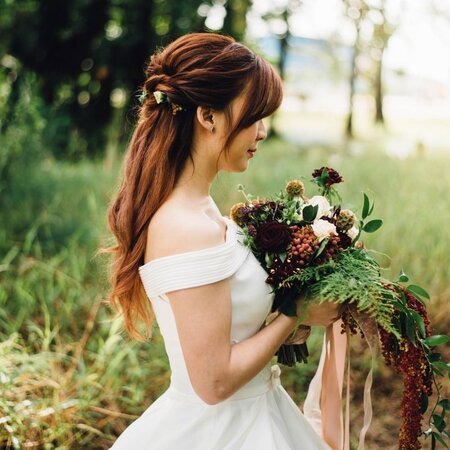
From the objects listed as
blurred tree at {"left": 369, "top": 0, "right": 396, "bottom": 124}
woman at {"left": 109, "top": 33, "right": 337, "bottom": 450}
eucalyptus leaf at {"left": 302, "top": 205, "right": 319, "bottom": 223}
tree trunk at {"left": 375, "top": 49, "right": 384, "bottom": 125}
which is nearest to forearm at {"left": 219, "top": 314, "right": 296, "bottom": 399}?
woman at {"left": 109, "top": 33, "right": 337, "bottom": 450}

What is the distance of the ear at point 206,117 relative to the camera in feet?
5.93

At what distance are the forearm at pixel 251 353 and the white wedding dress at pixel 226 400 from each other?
0.26 ft

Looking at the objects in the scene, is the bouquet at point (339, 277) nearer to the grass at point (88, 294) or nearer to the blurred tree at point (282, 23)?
the grass at point (88, 294)

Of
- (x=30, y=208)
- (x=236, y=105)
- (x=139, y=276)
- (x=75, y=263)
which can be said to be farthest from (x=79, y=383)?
(x=30, y=208)

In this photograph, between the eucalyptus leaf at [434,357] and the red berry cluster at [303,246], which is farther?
the eucalyptus leaf at [434,357]

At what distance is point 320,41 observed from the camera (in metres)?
15.3

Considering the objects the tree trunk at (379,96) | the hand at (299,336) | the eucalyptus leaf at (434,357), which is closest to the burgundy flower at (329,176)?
the hand at (299,336)

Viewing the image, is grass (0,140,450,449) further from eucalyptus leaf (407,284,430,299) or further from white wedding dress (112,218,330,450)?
white wedding dress (112,218,330,450)

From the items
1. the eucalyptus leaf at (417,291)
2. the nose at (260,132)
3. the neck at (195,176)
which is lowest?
the eucalyptus leaf at (417,291)

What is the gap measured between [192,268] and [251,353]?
0.28 metres

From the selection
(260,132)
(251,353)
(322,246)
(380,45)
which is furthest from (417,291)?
(380,45)

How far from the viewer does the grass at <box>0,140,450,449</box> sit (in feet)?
10.9

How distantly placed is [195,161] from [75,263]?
10.0 feet

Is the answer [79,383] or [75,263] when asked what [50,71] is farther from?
[79,383]
